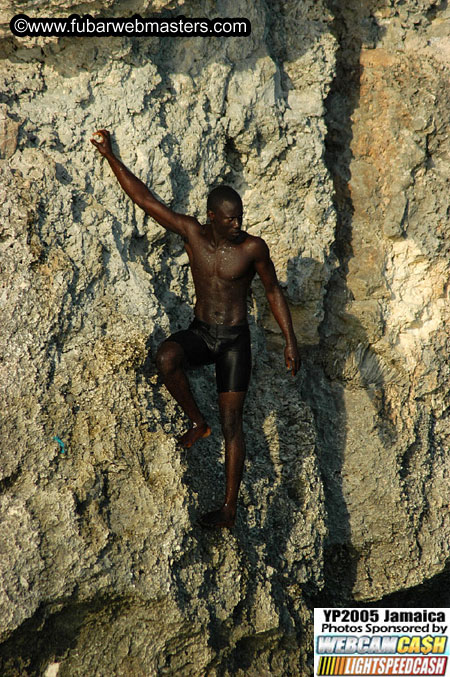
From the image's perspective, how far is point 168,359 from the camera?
4801 millimetres

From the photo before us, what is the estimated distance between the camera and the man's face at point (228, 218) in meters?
4.90

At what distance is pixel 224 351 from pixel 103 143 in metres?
1.36

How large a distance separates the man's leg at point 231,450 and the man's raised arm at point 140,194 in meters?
0.99

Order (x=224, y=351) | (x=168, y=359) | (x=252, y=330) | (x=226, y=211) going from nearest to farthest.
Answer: (x=168, y=359) → (x=226, y=211) → (x=224, y=351) → (x=252, y=330)

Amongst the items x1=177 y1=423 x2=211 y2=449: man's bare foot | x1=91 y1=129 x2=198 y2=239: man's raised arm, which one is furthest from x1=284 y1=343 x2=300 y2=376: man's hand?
x1=91 y1=129 x2=198 y2=239: man's raised arm

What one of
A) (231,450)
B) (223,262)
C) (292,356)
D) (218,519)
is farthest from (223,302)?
(218,519)

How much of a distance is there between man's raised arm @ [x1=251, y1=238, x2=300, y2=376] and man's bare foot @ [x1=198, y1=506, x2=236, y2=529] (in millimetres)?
875

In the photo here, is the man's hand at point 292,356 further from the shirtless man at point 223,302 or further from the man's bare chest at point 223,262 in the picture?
the man's bare chest at point 223,262

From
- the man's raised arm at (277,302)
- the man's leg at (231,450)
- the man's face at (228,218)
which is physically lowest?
the man's leg at (231,450)

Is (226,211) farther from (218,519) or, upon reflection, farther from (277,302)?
(218,519)

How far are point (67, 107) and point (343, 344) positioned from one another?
248 centimetres

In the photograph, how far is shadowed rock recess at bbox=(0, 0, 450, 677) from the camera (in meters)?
4.66

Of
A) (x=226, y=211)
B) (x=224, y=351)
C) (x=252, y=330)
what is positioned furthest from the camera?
(x=252, y=330)

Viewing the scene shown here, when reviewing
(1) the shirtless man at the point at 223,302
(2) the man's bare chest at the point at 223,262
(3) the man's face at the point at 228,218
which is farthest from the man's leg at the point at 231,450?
(3) the man's face at the point at 228,218
